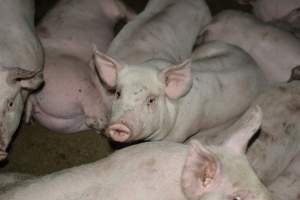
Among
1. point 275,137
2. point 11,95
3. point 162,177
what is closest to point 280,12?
point 275,137

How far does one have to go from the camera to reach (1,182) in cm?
326

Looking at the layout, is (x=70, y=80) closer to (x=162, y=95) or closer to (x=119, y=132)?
(x=162, y=95)

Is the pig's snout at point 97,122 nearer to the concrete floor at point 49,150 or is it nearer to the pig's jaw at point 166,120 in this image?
the concrete floor at point 49,150

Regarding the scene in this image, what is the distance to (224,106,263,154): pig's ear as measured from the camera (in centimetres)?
284

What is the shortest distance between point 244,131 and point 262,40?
1.90m

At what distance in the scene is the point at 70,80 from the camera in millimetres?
4105

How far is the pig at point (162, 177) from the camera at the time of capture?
2.62 meters

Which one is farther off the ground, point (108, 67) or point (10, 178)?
point (108, 67)

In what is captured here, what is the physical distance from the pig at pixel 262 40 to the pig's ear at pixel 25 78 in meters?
1.71

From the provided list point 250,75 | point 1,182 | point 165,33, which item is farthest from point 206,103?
point 1,182

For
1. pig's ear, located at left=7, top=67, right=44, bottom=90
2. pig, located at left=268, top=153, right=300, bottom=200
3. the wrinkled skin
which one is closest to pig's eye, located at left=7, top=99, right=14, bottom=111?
pig's ear, located at left=7, top=67, right=44, bottom=90

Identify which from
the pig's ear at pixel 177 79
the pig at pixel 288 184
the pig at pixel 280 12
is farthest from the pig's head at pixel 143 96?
the pig at pixel 280 12

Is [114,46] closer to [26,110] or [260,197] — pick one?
[26,110]

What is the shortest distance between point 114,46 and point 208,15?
1008 millimetres
